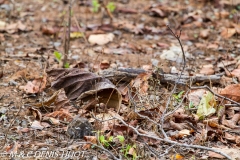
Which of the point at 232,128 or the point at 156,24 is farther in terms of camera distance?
the point at 156,24

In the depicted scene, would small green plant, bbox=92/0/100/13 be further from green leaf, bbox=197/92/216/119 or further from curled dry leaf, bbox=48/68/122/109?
green leaf, bbox=197/92/216/119

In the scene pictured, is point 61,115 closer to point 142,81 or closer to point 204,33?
point 142,81

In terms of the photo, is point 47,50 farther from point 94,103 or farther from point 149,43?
point 94,103

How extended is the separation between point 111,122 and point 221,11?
351cm

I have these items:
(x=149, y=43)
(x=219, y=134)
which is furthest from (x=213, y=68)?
(x=219, y=134)

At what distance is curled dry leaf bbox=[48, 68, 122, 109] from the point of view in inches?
138

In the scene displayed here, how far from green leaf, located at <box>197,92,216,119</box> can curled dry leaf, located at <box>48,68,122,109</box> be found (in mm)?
594

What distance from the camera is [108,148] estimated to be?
296 cm

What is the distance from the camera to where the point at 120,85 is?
12.7 ft

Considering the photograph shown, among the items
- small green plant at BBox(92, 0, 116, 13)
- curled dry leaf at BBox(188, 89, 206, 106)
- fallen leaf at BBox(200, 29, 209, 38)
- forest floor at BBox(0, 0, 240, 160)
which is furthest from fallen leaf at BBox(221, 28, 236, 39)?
curled dry leaf at BBox(188, 89, 206, 106)

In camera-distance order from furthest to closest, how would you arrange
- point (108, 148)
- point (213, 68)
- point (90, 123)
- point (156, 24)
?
point (156, 24), point (213, 68), point (90, 123), point (108, 148)

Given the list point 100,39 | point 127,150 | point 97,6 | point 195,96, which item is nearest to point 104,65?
point 100,39

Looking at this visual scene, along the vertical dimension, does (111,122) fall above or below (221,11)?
below

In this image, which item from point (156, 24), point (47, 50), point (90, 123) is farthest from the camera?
point (156, 24)
